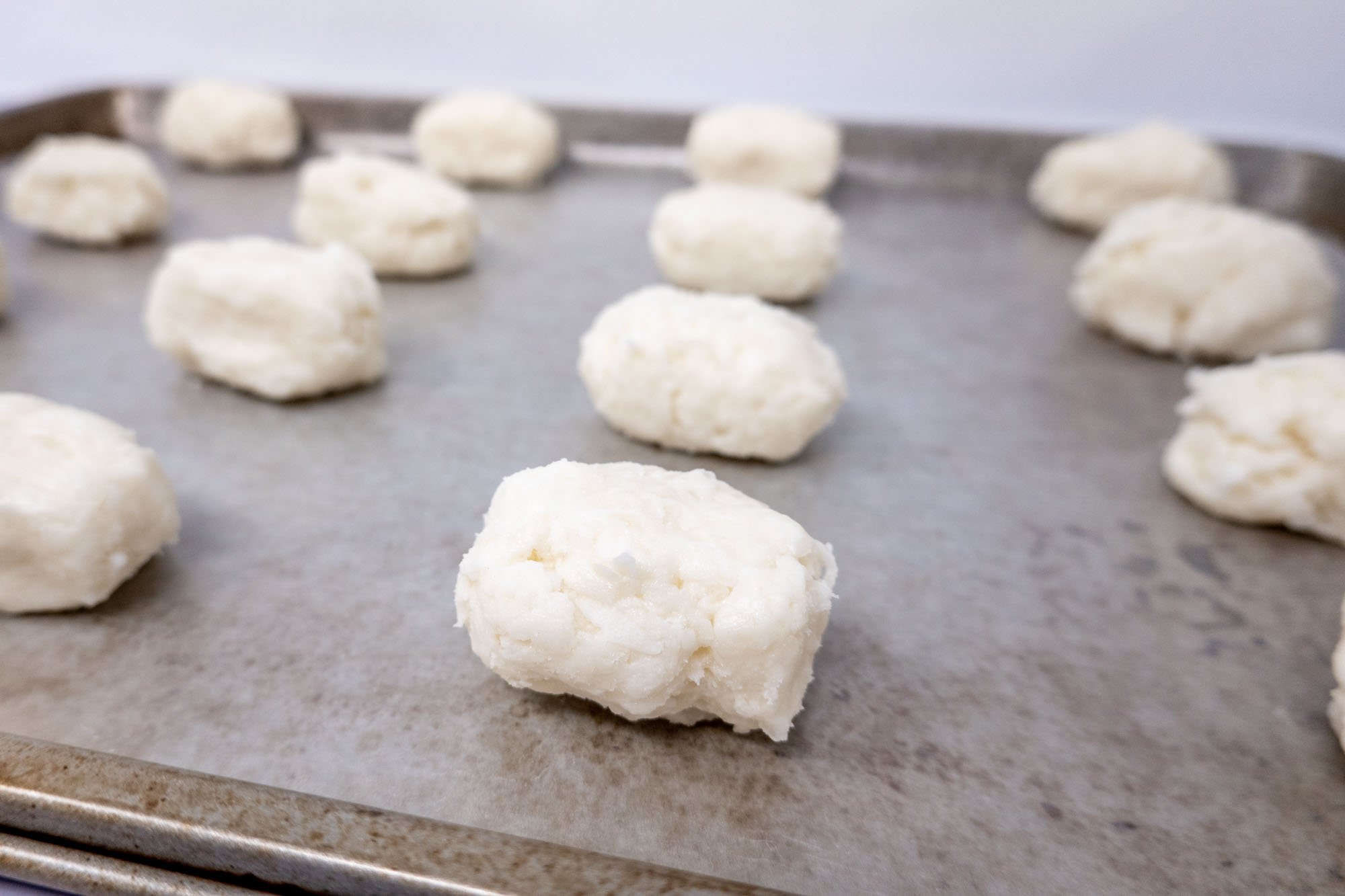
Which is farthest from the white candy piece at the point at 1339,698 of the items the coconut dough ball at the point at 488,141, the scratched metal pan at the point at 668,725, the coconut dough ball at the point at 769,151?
the coconut dough ball at the point at 488,141

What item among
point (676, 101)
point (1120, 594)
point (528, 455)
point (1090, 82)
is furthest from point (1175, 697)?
point (676, 101)

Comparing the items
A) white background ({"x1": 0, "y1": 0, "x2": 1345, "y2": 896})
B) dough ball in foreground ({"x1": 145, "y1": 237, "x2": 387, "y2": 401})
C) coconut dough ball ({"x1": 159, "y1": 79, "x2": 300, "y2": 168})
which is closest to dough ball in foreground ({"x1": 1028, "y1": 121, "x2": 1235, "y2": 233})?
white background ({"x1": 0, "y1": 0, "x2": 1345, "y2": 896})

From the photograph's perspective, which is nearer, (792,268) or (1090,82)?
(792,268)

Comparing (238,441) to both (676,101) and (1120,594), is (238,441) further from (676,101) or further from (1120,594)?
(676,101)

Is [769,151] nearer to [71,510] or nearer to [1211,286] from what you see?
[1211,286]

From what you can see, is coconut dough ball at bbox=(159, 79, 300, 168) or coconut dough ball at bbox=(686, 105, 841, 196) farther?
coconut dough ball at bbox=(159, 79, 300, 168)

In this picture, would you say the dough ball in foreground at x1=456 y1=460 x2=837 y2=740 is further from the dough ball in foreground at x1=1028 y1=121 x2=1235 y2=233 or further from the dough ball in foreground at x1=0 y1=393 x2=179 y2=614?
the dough ball in foreground at x1=1028 y1=121 x2=1235 y2=233

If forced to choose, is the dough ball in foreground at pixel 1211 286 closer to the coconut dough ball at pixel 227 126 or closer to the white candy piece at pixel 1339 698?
the white candy piece at pixel 1339 698

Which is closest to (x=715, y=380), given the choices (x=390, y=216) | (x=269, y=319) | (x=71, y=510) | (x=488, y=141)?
(x=269, y=319)
